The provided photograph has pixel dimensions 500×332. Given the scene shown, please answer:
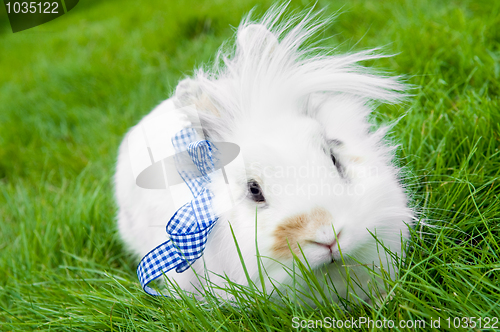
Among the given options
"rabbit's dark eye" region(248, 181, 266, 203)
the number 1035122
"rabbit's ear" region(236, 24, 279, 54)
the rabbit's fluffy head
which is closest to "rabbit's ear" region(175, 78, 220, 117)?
the rabbit's fluffy head

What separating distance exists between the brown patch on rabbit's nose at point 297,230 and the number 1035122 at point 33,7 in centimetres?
398

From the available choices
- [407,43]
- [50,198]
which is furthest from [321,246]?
[50,198]

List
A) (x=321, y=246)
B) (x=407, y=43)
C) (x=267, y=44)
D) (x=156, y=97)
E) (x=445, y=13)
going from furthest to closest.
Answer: (x=156, y=97), (x=445, y=13), (x=407, y=43), (x=267, y=44), (x=321, y=246)

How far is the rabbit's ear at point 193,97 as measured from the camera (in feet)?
7.16

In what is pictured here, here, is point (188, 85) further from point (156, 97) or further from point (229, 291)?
point (156, 97)

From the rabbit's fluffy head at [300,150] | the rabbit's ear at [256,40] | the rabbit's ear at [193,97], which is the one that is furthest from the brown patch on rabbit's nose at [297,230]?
the rabbit's ear at [256,40]

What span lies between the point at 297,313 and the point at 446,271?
0.74 m

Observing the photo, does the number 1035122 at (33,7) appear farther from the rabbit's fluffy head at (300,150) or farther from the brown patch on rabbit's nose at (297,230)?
the brown patch on rabbit's nose at (297,230)

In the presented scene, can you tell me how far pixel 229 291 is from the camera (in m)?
1.95

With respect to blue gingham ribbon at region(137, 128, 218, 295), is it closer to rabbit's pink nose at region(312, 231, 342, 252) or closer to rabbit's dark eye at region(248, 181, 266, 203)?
rabbit's dark eye at region(248, 181, 266, 203)

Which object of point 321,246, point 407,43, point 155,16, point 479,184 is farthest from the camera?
point 155,16

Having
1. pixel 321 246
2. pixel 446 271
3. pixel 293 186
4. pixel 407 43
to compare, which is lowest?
pixel 446 271

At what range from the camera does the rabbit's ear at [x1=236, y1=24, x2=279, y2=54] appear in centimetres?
219

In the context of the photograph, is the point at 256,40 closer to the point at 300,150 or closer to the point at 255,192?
the point at 300,150
